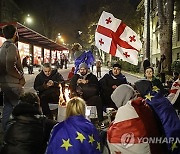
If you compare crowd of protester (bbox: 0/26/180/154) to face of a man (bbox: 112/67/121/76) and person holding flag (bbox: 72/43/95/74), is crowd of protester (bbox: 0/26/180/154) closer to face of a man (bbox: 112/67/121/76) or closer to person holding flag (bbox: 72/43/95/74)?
face of a man (bbox: 112/67/121/76)

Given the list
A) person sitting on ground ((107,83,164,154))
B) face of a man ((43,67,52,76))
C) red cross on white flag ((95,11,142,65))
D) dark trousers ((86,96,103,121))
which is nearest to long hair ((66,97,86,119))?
person sitting on ground ((107,83,164,154))

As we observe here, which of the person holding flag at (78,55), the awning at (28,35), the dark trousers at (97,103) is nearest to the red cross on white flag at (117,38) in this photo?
the person holding flag at (78,55)

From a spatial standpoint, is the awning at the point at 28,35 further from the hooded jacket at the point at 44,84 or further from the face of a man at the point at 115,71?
the face of a man at the point at 115,71

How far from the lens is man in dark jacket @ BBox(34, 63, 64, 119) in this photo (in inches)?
292

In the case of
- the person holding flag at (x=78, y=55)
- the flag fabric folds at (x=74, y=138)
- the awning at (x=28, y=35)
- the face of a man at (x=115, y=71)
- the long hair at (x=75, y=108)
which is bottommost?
the flag fabric folds at (x=74, y=138)

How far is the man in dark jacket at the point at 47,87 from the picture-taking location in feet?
24.3

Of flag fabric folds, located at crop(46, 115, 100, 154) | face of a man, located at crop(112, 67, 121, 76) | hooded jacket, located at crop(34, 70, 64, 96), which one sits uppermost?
face of a man, located at crop(112, 67, 121, 76)

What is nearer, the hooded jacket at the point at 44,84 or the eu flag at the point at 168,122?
the eu flag at the point at 168,122

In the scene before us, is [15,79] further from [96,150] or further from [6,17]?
[6,17]

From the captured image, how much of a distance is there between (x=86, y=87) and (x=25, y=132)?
3.67 metres

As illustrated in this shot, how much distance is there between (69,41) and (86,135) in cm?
8853

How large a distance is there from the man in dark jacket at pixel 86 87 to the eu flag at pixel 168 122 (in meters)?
3.43

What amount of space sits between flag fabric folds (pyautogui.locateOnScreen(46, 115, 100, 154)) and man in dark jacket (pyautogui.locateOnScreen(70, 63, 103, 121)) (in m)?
3.59

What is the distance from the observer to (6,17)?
170ft
